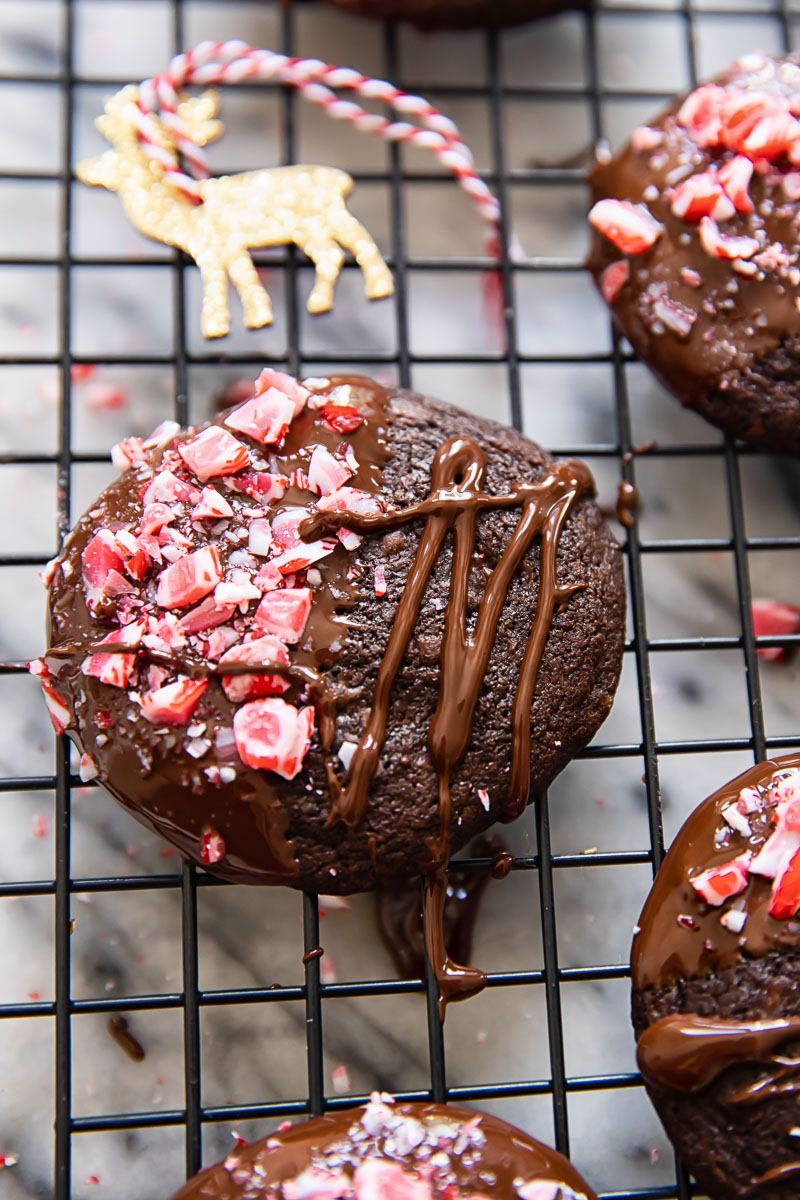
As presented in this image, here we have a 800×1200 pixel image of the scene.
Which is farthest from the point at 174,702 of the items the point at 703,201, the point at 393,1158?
the point at 703,201

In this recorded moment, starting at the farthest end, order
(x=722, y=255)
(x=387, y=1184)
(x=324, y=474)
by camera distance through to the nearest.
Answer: (x=722, y=255), (x=324, y=474), (x=387, y=1184)

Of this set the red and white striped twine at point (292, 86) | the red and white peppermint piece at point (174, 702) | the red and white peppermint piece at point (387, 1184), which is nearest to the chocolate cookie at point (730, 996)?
the red and white peppermint piece at point (387, 1184)

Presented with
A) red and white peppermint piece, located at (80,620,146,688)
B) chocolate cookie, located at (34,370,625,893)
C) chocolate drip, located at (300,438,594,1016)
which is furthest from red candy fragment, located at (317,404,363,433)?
red and white peppermint piece, located at (80,620,146,688)

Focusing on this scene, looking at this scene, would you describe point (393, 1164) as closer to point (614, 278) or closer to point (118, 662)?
point (118, 662)

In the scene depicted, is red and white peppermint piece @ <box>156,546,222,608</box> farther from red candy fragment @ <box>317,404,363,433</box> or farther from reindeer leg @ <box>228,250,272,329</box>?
reindeer leg @ <box>228,250,272,329</box>

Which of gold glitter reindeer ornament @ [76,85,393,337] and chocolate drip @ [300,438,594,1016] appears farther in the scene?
gold glitter reindeer ornament @ [76,85,393,337]

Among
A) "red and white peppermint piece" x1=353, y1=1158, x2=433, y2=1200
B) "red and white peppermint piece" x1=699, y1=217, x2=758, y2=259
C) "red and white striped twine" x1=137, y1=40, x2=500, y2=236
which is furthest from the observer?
"red and white striped twine" x1=137, y1=40, x2=500, y2=236
